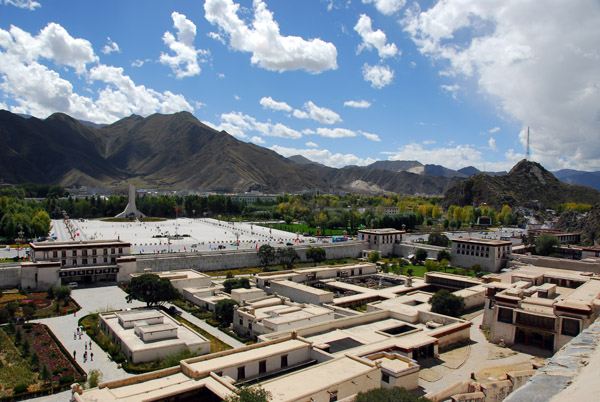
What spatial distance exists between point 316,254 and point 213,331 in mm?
18641

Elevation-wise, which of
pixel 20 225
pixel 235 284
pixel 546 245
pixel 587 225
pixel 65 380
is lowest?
pixel 65 380

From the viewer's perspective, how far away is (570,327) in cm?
1944

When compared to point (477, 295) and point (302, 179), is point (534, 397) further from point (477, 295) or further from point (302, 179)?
point (302, 179)

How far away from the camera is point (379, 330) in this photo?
66.2ft

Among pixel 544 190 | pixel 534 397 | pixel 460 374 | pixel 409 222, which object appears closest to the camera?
pixel 534 397

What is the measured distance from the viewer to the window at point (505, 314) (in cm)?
2138

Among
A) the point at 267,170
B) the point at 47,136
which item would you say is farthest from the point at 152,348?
the point at 47,136

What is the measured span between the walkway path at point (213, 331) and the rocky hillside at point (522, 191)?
8697 cm

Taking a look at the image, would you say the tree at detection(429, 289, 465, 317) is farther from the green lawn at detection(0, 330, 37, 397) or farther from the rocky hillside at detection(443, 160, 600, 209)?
the rocky hillside at detection(443, 160, 600, 209)

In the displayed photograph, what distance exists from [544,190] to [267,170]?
118 m

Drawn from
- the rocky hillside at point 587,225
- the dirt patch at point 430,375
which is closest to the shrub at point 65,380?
the dirt patch at point 430,375

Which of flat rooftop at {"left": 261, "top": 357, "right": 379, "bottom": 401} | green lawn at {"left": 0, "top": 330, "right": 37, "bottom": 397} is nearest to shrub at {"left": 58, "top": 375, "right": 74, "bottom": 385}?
green lawn at {"left": 0, "top": 330, "right": 37, "bottom": 397}

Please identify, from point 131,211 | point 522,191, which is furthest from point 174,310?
point 522,191

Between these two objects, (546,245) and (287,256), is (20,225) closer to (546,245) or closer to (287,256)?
(287,256)
